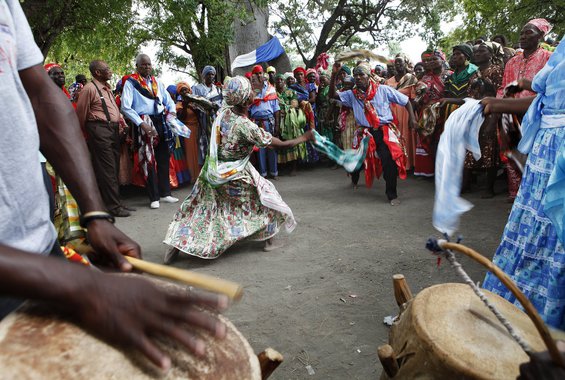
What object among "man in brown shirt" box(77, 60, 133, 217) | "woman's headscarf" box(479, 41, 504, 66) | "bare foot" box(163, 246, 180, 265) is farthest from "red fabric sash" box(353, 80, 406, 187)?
"man in brown shirt" box(77, 60, 133, 217)

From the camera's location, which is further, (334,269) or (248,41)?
(248,41)

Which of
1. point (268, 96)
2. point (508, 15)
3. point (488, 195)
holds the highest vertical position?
point (508, 15)

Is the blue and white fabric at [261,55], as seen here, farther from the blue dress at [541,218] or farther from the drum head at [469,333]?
the drum head at [469,333]

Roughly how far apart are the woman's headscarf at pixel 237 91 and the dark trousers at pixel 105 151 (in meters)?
2.48

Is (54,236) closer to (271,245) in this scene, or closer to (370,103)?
(271,245)

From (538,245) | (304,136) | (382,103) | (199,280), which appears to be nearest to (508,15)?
(382,103)

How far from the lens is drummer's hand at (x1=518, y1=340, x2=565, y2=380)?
1.07 metres

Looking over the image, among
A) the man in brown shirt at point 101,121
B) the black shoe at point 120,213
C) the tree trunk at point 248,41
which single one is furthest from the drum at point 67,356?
the tree trunk at point 248,41

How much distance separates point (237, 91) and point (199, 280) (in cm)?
348

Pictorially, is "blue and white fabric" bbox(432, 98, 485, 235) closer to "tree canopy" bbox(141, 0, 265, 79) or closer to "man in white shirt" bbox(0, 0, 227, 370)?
"man in white shirt" bbox(0, 0, 227, 370)

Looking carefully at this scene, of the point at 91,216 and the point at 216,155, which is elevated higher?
the point at 91,216

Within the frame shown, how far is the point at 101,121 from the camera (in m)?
5.94

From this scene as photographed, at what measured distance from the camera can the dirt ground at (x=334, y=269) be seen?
278 cm

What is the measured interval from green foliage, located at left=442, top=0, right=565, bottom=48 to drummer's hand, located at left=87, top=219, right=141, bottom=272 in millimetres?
11675
